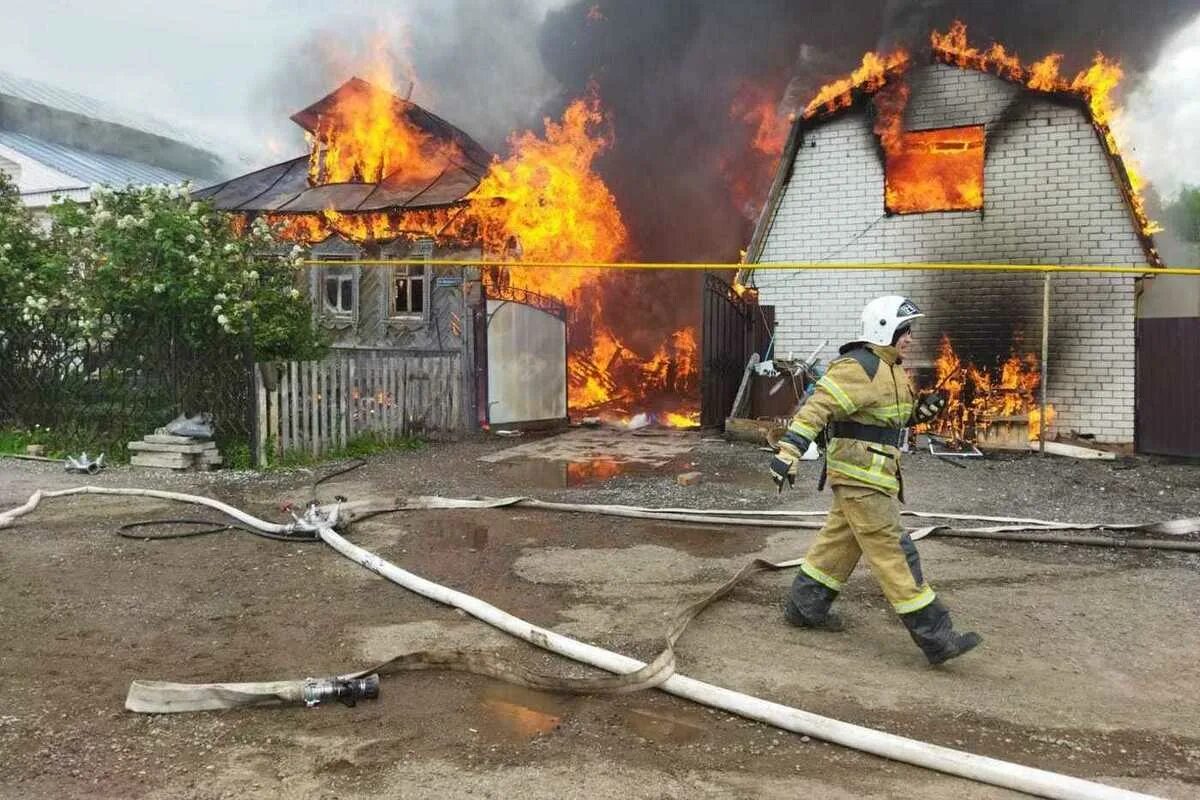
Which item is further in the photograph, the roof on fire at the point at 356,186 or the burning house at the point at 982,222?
the roof on fire at the point at 356,186

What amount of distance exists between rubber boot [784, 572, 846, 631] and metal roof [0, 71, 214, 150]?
30959mm

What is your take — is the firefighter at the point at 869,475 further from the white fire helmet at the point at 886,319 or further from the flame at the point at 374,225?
the flame at the point at 374,225

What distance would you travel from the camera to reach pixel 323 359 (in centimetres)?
1036

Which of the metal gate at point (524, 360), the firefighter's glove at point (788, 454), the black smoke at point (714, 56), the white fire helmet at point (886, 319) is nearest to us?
the firefighter's glove at point (788, 454)

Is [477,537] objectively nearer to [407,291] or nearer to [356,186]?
[407,291]

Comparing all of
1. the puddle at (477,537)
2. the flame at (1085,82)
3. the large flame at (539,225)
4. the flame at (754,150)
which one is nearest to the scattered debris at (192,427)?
the puddle at (477,537)

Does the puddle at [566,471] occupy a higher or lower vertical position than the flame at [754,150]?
lower

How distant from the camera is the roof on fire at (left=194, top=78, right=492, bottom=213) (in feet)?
52.6

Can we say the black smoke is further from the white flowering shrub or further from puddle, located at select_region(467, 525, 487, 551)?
puddle, located at select_region(467, 525, 487, 551)

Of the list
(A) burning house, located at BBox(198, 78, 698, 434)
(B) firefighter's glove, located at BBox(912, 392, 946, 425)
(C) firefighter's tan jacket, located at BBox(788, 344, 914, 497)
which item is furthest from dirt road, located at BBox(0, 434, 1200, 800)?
(A) burning house, located at BBox(198, 78, 698, 434)

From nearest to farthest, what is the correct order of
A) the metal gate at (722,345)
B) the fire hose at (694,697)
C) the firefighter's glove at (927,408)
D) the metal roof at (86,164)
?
the fire hose at (694,697) < the firefighter's glove at (927,408) < the metal gate at (722,345) < the metal roof at (86,164)

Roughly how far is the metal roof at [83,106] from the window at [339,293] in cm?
1729

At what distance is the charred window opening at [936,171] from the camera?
11.8 m

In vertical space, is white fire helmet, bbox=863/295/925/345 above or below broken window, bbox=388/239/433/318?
below
